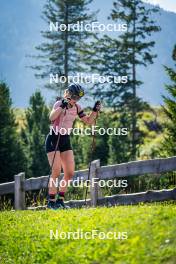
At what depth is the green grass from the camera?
22.6ft

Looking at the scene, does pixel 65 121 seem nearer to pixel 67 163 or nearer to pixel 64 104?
pixel 64 104

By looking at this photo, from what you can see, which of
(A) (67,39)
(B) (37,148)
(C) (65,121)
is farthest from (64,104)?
(A) (67,39)

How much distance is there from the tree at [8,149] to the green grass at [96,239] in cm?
2223

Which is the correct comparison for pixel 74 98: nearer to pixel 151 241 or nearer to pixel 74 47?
pixel 151 241

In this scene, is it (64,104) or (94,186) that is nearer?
(64,104)

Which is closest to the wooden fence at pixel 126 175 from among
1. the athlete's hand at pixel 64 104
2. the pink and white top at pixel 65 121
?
the pink and white top at pixel 65 121

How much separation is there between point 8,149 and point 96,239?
2586 centimetres

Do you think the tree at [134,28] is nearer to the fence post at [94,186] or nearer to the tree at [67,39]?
the tree at [67,39]

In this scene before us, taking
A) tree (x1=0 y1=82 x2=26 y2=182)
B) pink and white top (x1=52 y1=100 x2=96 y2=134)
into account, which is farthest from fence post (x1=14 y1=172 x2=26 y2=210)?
tree (x1=0 y1=82 x2=26 y2=182)

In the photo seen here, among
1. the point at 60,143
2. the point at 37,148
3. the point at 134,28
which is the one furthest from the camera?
the point at 134,28

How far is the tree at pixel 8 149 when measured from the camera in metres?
32.6

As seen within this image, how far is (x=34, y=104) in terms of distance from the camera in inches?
1778

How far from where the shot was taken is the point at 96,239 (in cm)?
778

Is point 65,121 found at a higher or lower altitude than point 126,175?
higher
